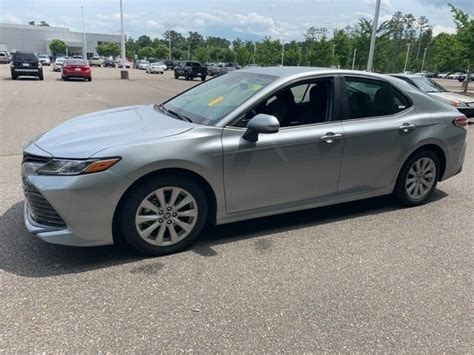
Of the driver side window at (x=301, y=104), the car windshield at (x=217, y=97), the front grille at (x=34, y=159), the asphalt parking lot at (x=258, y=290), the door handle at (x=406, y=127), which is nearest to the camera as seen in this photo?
the asphalt parking lot at (x=258, y=290)

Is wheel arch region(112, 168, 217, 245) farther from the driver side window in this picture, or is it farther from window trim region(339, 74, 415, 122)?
window trim region(339, 74, 415, 122)

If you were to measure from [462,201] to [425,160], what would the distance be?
90cm

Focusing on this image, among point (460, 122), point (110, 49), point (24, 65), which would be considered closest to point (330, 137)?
point (460, 122)

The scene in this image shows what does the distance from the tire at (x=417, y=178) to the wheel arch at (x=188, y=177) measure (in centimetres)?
236

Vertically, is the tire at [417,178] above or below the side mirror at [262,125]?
below

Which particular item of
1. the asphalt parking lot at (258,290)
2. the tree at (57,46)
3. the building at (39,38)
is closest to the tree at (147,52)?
the building at (39,38)

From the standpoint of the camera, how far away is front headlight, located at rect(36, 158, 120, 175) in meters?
3.07

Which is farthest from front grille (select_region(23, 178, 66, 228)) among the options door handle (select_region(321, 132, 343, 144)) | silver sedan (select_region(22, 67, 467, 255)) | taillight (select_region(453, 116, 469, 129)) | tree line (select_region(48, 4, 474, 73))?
tree line (select_region(48, 4, 474, 73))

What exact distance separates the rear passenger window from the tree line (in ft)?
68.4

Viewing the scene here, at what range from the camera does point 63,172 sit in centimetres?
310

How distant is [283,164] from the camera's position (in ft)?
12.5

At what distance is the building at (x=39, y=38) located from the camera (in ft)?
Answer: 361

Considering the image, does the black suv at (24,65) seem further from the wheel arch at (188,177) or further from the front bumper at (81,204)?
the wheel arch at (188,177)

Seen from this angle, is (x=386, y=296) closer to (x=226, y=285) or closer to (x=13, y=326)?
(x=226, y=285)
